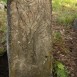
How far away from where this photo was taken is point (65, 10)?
8.69m

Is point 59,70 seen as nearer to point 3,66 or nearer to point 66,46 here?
point 66,46

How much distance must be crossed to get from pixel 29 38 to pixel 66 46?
185cm

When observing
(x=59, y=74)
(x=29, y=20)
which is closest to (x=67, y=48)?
(x=59, y=74)

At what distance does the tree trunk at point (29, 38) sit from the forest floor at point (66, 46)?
84cm

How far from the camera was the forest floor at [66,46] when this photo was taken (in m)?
5.64

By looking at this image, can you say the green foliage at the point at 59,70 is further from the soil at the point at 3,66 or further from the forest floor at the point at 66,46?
the soil at the point at 3,66

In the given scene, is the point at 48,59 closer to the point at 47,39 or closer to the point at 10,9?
the point at 47,39

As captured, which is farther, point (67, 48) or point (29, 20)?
point (67, 48)

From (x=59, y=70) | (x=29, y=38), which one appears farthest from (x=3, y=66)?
(x=29, y=38)

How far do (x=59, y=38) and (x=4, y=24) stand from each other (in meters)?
1.60

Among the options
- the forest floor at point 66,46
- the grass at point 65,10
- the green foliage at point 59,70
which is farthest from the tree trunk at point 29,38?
the grass at point 65,10

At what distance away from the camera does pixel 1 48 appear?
18.6ft

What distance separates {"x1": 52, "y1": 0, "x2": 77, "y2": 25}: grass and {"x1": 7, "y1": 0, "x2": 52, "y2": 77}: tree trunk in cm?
284

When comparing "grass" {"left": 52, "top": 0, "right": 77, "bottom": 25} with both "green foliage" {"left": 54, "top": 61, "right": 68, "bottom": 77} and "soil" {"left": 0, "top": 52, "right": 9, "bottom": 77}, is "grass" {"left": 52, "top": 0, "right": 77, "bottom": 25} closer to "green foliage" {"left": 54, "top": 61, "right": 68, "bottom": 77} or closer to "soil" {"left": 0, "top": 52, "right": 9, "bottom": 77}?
"green foliage" {"left": 54, "top": 61, "right": 68, "bottom": 77}
